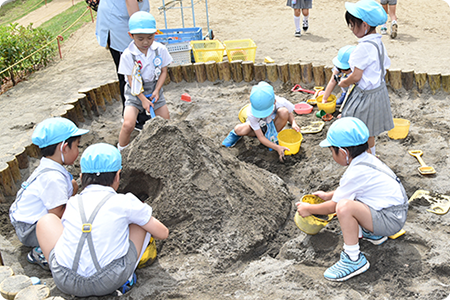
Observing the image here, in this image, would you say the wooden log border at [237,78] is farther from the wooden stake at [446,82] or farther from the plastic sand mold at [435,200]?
the plastic sand mold at [435,200]

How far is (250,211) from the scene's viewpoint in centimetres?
318

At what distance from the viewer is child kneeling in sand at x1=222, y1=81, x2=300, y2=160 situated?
402cm

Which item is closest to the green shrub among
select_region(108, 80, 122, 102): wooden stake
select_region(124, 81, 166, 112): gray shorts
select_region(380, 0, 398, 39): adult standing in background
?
select_region(108, 80, 122, 102): wooden stake

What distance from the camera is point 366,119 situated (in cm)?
366

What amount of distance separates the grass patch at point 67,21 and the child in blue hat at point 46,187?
7.24 m

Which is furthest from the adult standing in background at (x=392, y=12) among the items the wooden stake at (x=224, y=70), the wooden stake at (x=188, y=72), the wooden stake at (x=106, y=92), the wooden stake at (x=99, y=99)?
the wooden stake at (x=99, y=99)

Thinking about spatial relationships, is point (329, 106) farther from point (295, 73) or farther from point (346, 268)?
point (346, 268)

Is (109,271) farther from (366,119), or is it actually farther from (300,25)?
(300,25)

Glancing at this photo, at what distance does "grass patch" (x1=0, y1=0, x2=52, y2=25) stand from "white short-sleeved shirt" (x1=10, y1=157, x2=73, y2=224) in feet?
40.7

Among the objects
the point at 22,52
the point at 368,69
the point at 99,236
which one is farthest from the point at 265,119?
the point at 22,52

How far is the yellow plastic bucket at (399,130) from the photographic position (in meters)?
4.22

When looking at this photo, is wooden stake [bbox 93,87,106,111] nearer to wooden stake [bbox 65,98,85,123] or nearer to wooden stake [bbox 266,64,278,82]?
wooden stake [bbox 65,98,85,123]

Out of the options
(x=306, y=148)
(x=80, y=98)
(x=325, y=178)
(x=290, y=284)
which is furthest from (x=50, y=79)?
(x=290, y=284)

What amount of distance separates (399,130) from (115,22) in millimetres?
3326
